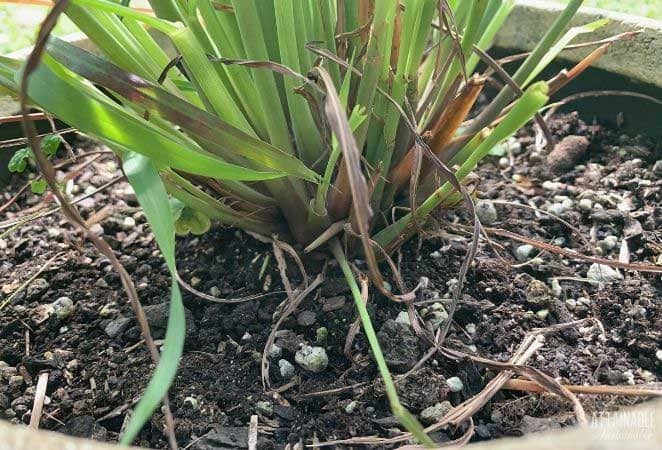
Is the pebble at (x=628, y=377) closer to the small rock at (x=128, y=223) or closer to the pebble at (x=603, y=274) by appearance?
the pebble at (x=603, y=274)

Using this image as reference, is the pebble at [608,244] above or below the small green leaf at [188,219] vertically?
above

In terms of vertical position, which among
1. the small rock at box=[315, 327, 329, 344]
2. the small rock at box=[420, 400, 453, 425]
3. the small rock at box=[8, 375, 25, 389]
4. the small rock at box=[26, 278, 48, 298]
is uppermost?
the small rock at box=[420, 400, 453, 425]

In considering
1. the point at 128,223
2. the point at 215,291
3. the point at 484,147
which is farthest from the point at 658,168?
the point at 128,223

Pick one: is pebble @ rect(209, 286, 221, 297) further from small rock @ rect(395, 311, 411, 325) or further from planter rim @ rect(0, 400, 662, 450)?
planter rim @ rect(0, 400, 662, 450)

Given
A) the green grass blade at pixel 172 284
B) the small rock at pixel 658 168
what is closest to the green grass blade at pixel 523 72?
the small rock at pixel 658 168

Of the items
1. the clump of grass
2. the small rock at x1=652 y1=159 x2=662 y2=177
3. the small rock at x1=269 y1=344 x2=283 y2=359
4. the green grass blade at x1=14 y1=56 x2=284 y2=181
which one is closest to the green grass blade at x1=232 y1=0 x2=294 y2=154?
the clump of grass

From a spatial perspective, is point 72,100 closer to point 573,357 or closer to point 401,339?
point 401,339
